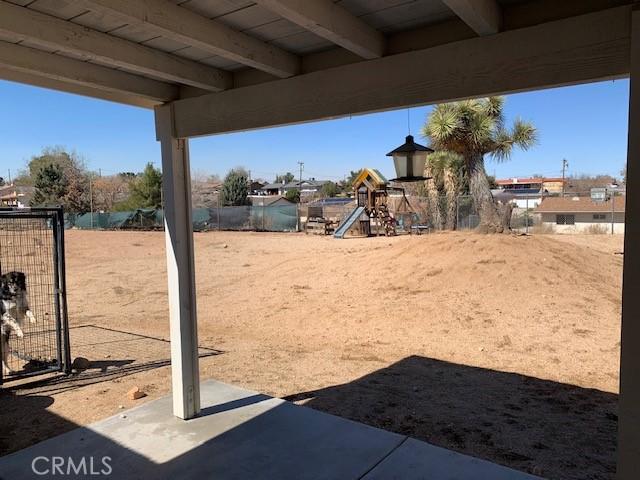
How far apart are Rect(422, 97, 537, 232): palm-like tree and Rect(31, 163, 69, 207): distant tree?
36.7 metres

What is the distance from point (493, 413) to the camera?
407 cm

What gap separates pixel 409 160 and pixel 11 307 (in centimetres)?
445

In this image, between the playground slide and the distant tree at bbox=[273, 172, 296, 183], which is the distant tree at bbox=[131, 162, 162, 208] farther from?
the distant tree at bbox=[273, 172, 296, 183]

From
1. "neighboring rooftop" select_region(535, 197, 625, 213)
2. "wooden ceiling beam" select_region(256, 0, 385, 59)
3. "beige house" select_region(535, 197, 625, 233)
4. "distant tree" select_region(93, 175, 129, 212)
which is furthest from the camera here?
"distant tree" select_region(93, 175, 129, 212)

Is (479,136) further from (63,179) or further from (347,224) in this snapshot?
(63,179)

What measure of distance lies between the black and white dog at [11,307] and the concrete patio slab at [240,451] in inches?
80.0

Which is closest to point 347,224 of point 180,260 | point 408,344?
point 408,344

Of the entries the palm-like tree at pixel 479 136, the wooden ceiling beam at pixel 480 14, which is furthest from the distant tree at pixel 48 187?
the wooden ceiling beam at pixel 480 14

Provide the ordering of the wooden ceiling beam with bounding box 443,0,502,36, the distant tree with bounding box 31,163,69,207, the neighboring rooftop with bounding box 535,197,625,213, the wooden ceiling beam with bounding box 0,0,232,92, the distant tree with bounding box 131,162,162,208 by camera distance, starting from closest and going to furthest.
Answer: the wooden ceiling beam with bounding box 443,0,502,36
the wooden ceiling beam with bounding box 0,0,232,92
the neighboring rooftop with bounding box 535,197,625,213
the distant tree with bounding box 131,162,162,208
the distant tree with bounding box 31,163,69,207

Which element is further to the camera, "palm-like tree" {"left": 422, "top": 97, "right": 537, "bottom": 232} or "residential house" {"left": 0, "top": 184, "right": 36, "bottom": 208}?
"residential house" {"left": 0, "top": 184, "right": 36, "bottom": 208}

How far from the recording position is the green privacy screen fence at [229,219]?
84.2 feet

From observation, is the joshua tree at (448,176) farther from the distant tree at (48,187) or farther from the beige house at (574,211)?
the distant tree at (48,187)

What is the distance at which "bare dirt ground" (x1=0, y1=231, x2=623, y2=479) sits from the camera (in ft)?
12.6

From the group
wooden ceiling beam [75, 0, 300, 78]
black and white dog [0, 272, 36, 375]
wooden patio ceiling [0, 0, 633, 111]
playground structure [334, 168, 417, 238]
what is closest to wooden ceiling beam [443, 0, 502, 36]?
wooden patio ceiling [0, 0, 633, 111]
